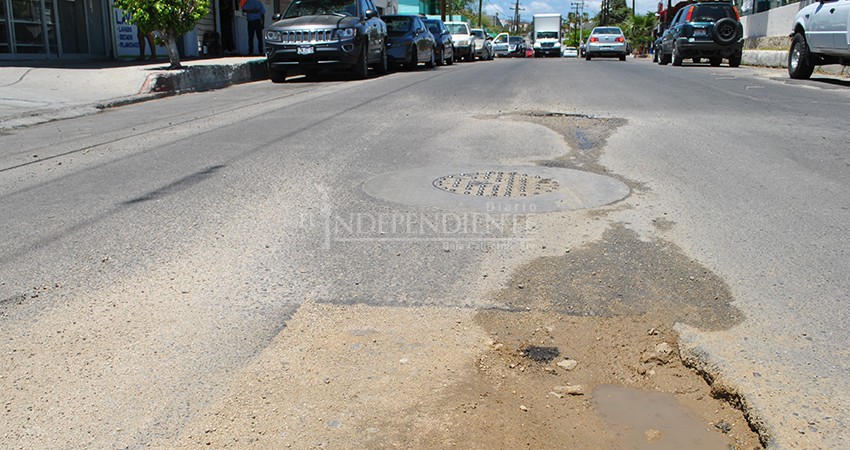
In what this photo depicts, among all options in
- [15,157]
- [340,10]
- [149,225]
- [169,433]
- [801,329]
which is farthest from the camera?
[340,10]

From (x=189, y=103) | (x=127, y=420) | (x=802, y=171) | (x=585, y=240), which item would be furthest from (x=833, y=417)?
(x=189, y=103)

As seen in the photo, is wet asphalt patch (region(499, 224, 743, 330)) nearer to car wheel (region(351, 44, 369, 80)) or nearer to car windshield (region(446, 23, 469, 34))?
car wheel (region(351, 44, 369, 80))

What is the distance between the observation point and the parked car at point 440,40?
2606cm

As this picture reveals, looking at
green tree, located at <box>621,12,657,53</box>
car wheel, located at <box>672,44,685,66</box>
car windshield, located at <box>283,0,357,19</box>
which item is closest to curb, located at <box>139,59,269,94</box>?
car windshield, located at <box>283,0,357,19</box>

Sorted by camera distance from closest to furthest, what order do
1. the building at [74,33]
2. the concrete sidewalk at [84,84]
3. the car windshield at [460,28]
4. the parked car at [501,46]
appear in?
the concrete sidewalk at [84,84], the building at [74,33], the car windshield at [460,28], the parked car at [501,46]

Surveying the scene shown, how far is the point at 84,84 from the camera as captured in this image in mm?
14164

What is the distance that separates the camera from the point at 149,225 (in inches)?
195

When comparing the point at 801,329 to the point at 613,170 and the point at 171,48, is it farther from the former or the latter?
the point at 171,48

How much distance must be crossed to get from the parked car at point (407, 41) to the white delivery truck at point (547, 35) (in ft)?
106

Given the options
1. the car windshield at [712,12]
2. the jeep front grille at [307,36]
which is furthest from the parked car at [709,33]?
the jeep front grille at [307,36]

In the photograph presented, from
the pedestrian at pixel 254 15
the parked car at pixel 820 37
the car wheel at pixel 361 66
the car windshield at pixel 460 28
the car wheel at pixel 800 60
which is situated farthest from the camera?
the car windshield at pixel 460 28

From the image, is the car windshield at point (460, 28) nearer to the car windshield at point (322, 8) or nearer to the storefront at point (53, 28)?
the car windshield at point (322, 8)

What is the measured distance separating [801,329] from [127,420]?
279 cm

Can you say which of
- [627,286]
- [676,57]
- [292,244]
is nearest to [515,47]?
[676,57]
